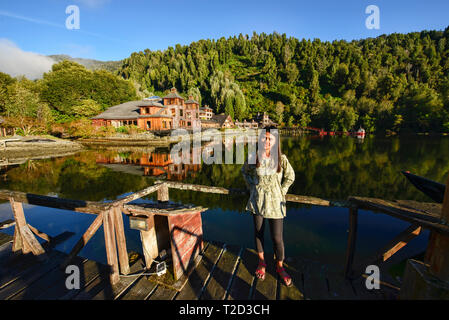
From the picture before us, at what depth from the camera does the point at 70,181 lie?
1380 cm

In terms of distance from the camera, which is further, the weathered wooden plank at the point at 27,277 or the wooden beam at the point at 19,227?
the wooden beam at the point at 19,227

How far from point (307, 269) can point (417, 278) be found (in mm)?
1664

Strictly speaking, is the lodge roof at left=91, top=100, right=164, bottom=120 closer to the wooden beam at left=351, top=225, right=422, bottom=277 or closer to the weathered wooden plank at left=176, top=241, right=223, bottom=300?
the weathered wooden plank at left=176, top=241, right=223, bottom=300

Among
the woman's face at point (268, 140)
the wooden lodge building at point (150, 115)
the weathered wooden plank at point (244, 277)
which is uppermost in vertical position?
the wooden lodge building at point (150, 115)

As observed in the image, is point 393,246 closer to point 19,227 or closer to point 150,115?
point 19,227

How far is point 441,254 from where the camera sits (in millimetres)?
1911

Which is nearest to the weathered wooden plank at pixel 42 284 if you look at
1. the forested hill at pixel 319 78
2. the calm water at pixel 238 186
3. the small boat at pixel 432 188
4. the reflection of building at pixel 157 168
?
the calm water at pixel 238 186

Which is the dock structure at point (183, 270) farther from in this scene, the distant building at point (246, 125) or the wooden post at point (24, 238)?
the distant building at point (246, 125)

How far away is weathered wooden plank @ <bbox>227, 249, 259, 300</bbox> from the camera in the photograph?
294cm

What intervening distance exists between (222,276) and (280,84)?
136m

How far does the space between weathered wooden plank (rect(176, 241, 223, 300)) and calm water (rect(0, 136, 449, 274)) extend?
305cm

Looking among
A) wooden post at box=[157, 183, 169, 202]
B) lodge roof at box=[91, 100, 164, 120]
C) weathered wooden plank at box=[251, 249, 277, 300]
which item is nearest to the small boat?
weathered wooden plank at box=[251, 249, 277, 300]

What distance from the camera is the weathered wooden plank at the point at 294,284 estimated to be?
286 centimetres

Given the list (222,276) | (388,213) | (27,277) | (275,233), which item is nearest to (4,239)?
(27,277)
